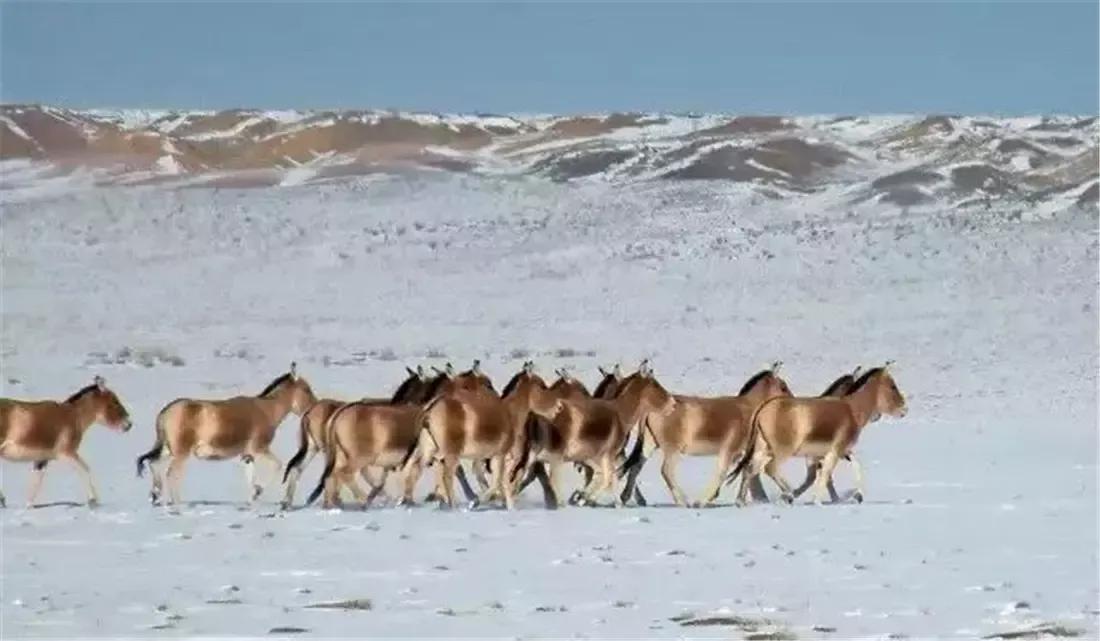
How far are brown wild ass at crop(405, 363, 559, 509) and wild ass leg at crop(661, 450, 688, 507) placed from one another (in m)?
1.26

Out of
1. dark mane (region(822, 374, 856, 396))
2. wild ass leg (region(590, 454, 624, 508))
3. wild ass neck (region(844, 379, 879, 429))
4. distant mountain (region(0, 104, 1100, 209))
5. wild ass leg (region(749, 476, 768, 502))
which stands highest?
distant mountain (region(0, 104, 1100, 209))

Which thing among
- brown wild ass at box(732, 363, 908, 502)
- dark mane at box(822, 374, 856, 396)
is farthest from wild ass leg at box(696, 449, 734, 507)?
dark mane at box(822, 374, 856, 396)

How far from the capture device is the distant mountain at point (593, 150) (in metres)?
49.5

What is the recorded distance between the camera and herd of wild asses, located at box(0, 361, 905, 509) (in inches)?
573

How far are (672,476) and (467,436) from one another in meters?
1.85

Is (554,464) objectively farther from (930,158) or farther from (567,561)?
(930,158)

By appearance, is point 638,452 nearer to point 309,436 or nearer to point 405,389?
point 405,389

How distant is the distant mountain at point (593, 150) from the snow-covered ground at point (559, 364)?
91 centimetres

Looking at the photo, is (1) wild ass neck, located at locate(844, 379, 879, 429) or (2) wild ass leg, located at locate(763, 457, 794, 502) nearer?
(2) wild ass leg, located at locate(763, 457, 794, 502)

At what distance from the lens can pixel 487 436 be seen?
1456 cm

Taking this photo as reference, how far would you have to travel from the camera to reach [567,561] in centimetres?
1170

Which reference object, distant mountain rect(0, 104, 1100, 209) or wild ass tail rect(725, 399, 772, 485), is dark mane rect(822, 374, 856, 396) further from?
distant mountain rect(0, 104, 1100, 209)

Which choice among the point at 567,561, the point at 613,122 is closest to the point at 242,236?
the point at 613,122

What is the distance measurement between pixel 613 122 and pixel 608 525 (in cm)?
4324
